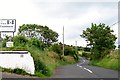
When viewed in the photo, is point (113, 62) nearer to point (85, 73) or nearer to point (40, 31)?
point (85, 73)

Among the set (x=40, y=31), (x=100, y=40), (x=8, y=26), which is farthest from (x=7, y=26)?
(x=40, y=31)

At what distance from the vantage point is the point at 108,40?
211 ft

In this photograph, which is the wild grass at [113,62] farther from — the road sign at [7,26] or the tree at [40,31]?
the tree at [40,31]

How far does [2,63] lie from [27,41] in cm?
869

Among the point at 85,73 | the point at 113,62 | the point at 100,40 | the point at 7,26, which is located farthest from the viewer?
the point at 100,40

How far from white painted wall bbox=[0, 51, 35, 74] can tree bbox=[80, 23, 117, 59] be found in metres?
39.8

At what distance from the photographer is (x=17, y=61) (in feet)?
76.9

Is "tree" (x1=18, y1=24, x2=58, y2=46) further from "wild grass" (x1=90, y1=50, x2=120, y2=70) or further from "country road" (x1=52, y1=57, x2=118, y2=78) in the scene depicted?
"country road" (x1=52, y1=57, x2=118, y2=78)

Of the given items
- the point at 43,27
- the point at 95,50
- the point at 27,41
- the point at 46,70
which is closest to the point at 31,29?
the point at 43,27

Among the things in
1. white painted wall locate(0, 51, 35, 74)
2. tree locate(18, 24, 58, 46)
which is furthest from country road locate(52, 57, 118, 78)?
tree locate(18, 24, 58, 46)

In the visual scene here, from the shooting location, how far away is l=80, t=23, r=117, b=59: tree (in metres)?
64.6

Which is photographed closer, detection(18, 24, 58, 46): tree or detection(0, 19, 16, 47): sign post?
detection(0, 19, 16, 47): sign post

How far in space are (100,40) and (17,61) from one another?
141 feet

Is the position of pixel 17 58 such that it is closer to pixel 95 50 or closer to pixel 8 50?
pixel 8 50
